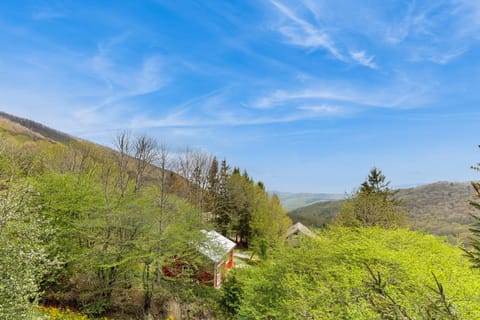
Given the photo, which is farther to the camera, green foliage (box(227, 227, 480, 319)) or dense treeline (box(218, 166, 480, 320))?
green foliage (box(227, 227, 480, 319))

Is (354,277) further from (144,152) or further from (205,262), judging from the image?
(144,152)

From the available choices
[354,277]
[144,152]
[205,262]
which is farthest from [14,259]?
[144,152]

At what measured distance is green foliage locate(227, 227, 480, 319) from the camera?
20.4ft

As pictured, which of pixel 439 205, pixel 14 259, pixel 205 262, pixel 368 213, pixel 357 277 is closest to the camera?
pixel 14 259

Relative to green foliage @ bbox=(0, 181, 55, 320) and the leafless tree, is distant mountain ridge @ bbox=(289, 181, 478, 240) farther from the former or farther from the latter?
green foliage @ bbox=(0, 181, 55, 320)

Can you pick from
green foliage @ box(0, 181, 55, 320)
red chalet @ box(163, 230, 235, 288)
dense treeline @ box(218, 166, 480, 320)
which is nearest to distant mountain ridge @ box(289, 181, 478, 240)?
red chalet @ box(163, 230, 235, 288)

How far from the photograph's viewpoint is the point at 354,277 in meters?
7.62

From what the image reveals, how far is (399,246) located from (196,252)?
960 centimetres

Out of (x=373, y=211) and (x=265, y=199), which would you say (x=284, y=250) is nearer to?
(x=373, y=211)

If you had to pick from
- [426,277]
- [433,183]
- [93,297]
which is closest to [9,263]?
[93,297]

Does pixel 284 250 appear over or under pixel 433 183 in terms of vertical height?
under

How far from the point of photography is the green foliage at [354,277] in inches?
244

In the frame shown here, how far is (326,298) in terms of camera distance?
768 cm

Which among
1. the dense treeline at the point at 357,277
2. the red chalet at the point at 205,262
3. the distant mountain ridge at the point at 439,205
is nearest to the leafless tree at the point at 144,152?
the red chalet at the point at 205,262
